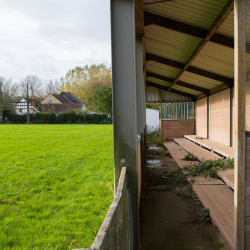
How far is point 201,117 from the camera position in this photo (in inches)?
534

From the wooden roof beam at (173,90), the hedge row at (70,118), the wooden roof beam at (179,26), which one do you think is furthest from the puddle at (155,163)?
the hedge row at (70,118)

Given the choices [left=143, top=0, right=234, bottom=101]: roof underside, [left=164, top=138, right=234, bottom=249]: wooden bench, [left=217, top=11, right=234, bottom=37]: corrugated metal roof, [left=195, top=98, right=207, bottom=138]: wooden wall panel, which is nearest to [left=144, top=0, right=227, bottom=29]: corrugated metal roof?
[left=143, top=0, right=234, bottom=101]: roof underside

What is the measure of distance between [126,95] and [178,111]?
43.6 ft

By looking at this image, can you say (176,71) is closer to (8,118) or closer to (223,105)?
(223,105)

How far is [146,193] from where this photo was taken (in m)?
5.26

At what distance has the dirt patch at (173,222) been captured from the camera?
3.14 metres

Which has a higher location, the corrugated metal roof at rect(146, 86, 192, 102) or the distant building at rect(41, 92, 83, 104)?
the distant building at rect(41, 92, 83, 104)

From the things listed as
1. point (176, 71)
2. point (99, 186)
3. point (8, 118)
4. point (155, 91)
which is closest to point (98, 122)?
point (8, 118)

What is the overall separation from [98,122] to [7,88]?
101 feet

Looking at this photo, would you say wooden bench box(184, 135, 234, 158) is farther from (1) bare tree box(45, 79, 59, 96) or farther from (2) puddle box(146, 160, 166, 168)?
(1) bare tree box(45, 79, 59, 96)

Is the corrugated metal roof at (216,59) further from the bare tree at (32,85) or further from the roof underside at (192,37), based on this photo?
the bare tree at (32,85)

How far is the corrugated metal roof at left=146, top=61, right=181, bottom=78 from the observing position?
946cm

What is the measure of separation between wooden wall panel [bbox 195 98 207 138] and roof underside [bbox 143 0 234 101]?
2139 millimetres

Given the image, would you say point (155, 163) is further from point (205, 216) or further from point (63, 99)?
point (63, 99)
